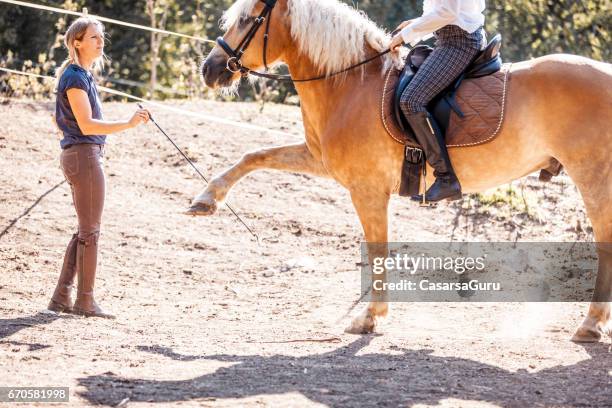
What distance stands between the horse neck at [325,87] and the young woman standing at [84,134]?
46.5 inches

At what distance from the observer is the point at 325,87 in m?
7.07

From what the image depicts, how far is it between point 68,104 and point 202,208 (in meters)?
1.20

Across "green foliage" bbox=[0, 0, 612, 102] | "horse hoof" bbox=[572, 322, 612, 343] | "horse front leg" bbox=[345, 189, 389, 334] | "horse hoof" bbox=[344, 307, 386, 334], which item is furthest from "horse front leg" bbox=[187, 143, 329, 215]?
"green foliage" bbox=[0, 0, 612, 102]

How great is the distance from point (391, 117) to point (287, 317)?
5.75 feet

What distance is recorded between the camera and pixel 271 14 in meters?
6.94

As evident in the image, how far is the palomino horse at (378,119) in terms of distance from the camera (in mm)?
6641

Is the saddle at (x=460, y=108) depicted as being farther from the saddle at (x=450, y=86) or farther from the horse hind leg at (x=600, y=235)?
the horse hind leg at (x=600, y=235)

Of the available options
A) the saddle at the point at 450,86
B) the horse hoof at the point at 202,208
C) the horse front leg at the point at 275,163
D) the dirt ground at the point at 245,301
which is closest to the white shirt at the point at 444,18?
the saddle at the point at 450,86

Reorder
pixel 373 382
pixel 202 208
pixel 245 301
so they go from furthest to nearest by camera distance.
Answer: pixel 245 301
pixel 202 208
pixel 373 382

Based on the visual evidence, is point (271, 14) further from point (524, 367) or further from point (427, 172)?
point (524, 367)

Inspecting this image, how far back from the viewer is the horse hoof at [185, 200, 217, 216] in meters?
7.14

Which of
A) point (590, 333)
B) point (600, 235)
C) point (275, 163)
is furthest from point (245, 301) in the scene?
point (600, 235)

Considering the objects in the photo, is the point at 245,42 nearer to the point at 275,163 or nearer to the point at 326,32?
the point at 326,32

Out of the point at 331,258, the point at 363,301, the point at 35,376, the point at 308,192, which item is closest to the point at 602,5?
the point at 308,192
